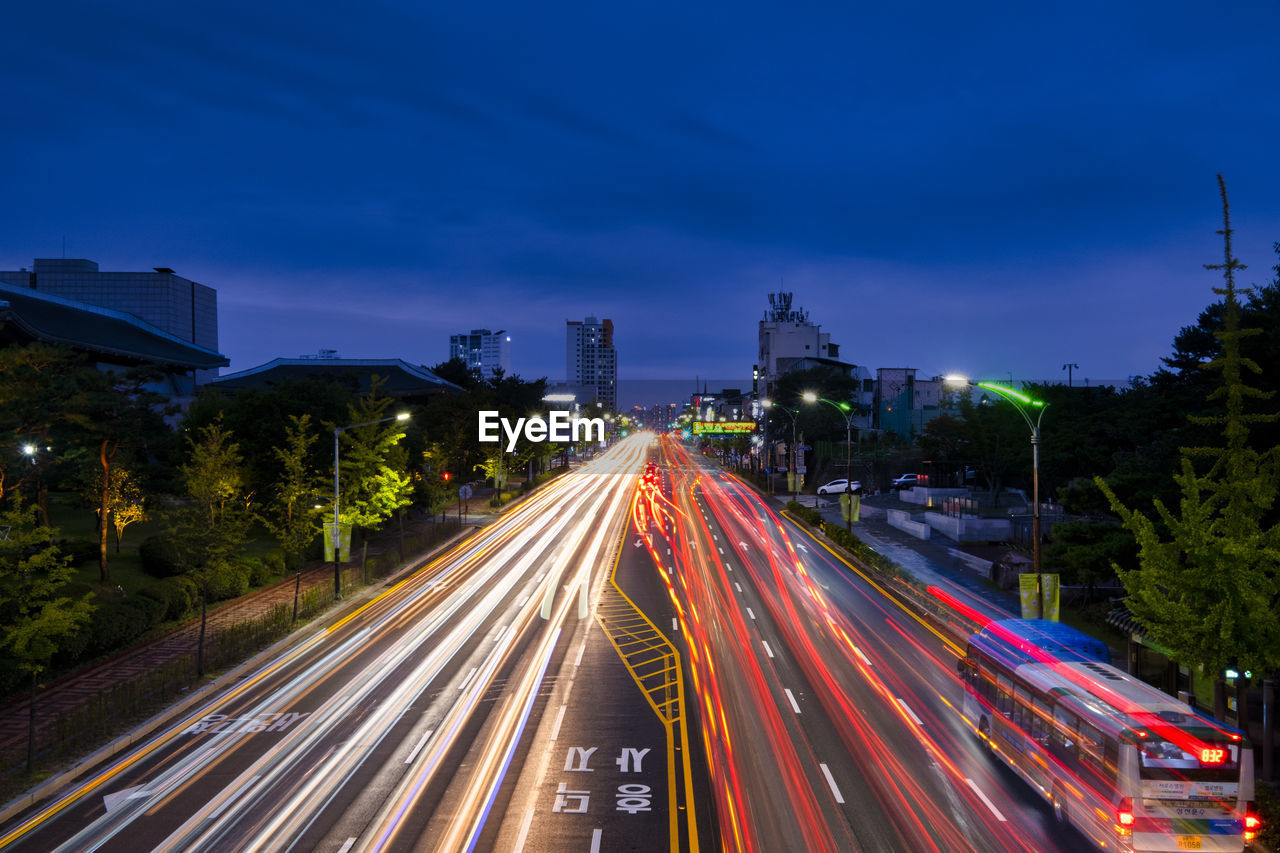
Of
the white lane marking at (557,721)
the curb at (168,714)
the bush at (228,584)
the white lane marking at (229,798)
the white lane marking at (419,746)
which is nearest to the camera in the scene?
the white lane marking at (229,798)

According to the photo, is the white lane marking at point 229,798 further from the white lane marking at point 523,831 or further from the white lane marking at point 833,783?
the white lane marking at point 833,783

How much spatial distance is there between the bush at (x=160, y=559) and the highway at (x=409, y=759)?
9385mm

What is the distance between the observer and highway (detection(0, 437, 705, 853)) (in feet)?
42.9

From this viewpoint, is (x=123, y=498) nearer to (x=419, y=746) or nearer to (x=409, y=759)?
(x=419, y=746)

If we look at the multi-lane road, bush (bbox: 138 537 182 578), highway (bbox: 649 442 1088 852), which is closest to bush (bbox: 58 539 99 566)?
bush (bbox: 138 537 182 578)

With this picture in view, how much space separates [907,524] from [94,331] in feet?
244

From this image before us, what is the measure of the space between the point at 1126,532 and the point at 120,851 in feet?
90.4

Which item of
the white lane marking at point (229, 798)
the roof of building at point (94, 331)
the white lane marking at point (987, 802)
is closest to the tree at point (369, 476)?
the white lane marking at point (229, 798)

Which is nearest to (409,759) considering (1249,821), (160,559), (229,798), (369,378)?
(229,798)

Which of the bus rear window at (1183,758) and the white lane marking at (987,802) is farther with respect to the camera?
the white lane marking at (987,802)

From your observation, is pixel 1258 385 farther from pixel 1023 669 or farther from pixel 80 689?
pixel 80 689

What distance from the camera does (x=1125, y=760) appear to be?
11430 millimetres

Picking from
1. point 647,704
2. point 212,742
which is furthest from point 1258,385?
point 212,742

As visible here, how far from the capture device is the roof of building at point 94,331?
2454 inches
